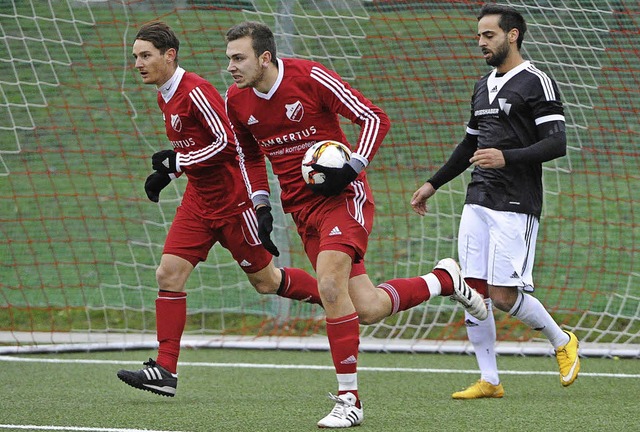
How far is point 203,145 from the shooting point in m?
6.22

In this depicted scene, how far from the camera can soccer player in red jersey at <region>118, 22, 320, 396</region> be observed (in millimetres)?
6090

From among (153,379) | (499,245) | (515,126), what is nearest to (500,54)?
(515,126)

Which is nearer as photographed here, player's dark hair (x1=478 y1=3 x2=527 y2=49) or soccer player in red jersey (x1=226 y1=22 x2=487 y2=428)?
soccer player in red jersey (x1=226 y1=22 x2=487 y2=428)

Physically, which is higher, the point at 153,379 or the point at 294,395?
the point at 153,379

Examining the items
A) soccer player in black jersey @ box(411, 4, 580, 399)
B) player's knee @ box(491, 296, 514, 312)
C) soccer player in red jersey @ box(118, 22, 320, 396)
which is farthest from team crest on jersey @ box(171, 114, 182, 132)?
player's knee @ box(491, 296, 514, 312)

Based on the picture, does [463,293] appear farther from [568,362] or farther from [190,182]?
[190,182]

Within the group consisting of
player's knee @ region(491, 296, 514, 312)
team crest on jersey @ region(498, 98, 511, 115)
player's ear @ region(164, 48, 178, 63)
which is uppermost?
player's ear @ region(164, 48, 178, 63)

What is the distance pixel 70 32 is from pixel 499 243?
306 inches

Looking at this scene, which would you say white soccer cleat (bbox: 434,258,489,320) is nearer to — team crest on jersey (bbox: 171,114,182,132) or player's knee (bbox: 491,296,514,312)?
player's knee (bbox: 491,296,514,312)

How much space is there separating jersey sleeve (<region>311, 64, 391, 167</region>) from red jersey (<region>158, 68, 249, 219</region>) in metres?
0.75

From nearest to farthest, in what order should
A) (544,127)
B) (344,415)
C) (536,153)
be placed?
(344,415) < (536,153) < (544,127)

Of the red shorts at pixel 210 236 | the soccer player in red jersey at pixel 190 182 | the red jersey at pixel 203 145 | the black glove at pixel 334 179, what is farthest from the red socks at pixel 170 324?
the black glove at pixel 334 179

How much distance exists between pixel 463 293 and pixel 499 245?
12.9 inches

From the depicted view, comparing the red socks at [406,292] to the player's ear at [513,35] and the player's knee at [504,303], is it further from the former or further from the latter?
the player's ear at [513,35]
